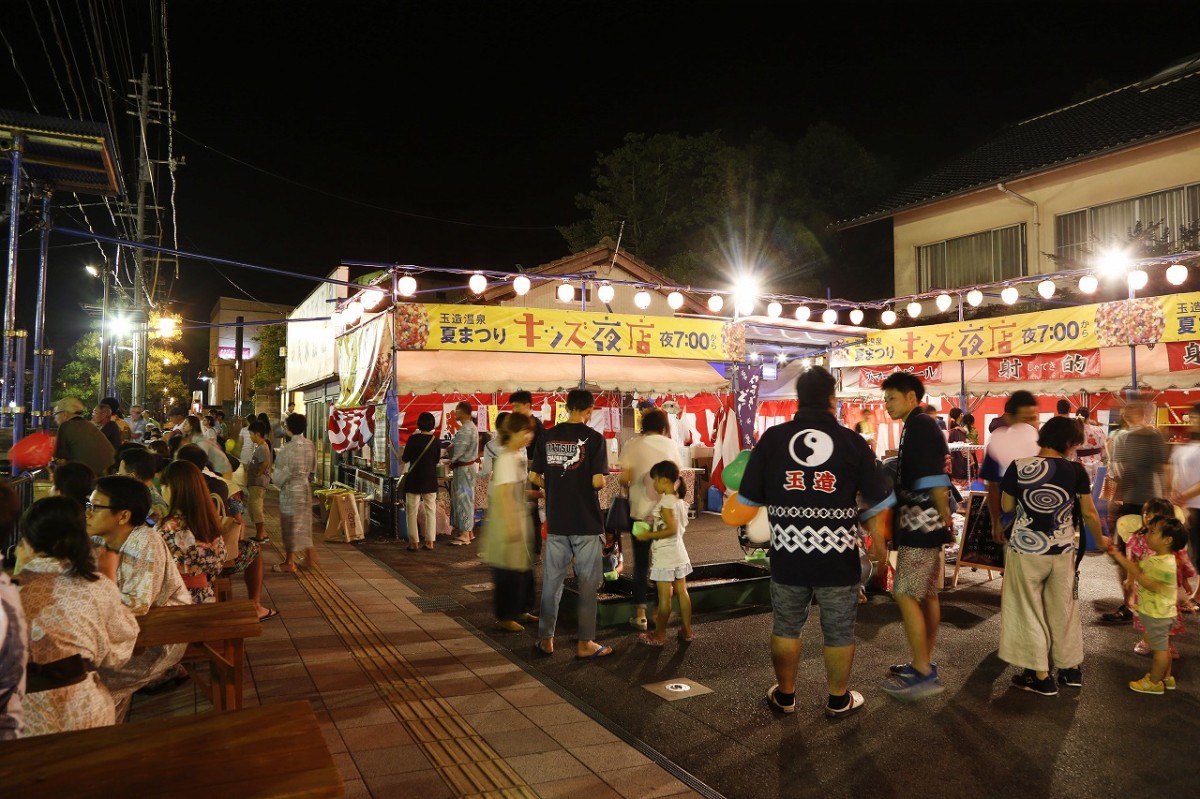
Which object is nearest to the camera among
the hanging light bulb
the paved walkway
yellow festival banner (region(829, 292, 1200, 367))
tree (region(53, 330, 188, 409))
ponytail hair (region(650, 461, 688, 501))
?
the paved walkway

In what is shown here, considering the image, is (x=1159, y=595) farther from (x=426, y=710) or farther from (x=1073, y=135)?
(x=1073, y=135)

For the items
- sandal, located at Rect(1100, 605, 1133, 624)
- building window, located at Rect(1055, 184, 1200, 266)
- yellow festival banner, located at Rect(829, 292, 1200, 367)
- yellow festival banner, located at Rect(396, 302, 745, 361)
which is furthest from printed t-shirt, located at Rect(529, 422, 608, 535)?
building window, located at Rect(1055, 184, 1200, 266)

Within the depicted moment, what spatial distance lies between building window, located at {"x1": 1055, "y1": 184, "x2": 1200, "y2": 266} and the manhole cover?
52.8 ft

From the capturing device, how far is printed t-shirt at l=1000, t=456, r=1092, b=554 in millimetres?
5461

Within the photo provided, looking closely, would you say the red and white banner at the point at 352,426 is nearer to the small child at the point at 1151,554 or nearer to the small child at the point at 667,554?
the small child at the point at 667,554

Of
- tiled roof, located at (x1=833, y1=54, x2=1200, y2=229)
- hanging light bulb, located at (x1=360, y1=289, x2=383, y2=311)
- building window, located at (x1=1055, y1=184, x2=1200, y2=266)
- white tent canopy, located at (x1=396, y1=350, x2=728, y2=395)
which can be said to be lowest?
white tent canopy, located at (x1=396, y1=350, x2=728, y2=395)

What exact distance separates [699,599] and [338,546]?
22.6 feet

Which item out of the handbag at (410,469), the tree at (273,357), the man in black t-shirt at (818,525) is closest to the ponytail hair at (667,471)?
the man in black t-shirt at (818,525)

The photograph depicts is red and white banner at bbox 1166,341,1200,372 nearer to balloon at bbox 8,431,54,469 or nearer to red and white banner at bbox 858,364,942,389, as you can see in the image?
red and white banner at bbox 858,364,942,389

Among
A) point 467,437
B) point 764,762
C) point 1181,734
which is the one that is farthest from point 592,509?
point 467,437

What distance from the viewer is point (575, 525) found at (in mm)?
6363

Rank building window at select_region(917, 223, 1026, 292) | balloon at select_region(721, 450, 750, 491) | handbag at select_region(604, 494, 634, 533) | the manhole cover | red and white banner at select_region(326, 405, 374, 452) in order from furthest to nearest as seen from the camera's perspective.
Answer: building window at select_region(917, 223, 1026, 292), red and white banner at select_region(326, 405, 374, 452), the manhole cover, handbag at select_region(604, 494, 634, 533), balloon at select_region(721, 450, 750, 491)

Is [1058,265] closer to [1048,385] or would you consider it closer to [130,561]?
[1048,385]

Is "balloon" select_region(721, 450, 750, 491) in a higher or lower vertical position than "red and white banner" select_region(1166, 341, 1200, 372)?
lower
